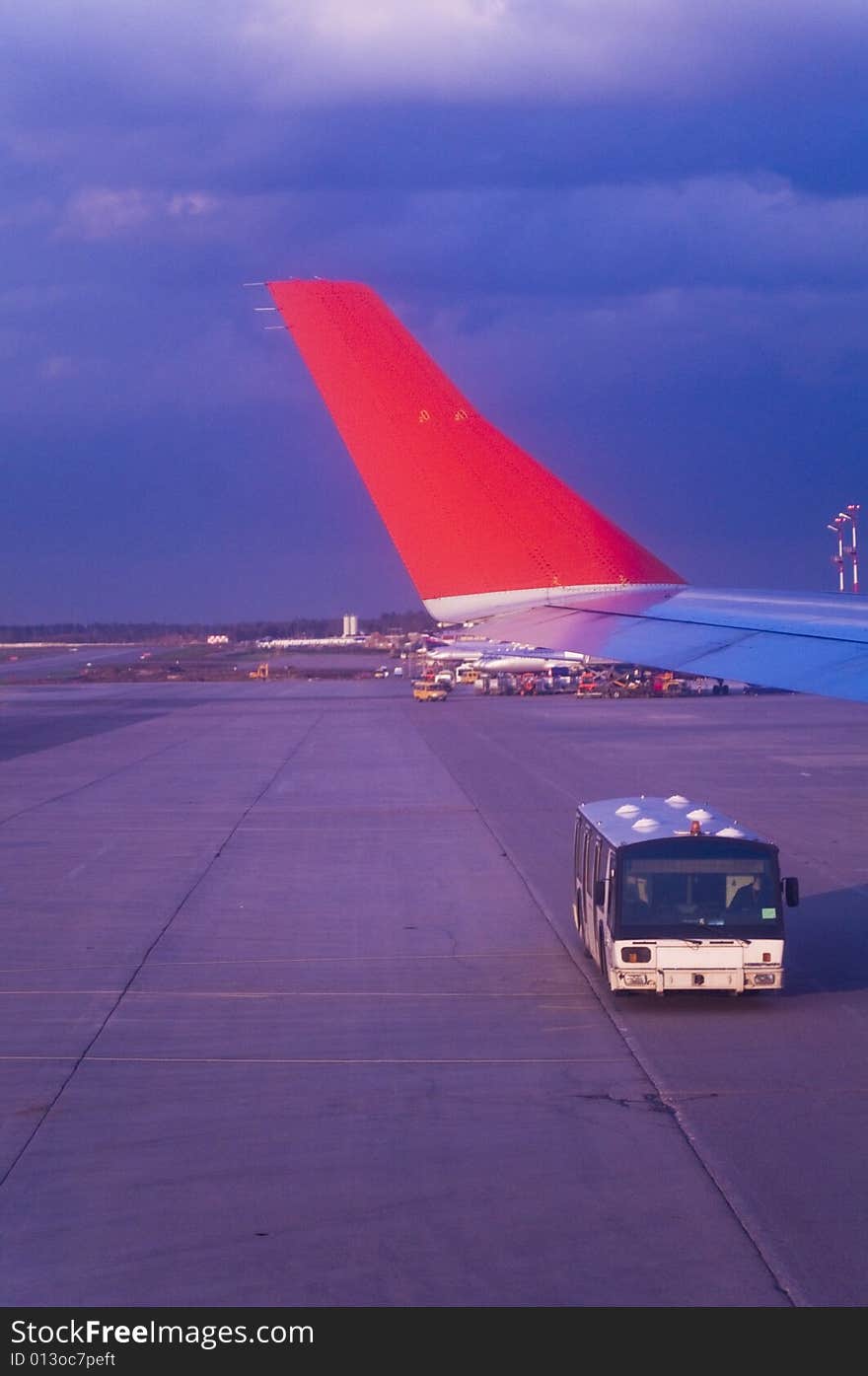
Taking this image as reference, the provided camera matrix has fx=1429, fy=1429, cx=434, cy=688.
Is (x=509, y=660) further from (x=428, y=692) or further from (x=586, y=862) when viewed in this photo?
(x=586, y=862)

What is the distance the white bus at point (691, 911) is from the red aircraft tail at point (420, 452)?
3788 mm

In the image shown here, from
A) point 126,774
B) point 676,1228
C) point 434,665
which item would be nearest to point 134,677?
point 434,665

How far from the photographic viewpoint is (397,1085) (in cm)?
1133

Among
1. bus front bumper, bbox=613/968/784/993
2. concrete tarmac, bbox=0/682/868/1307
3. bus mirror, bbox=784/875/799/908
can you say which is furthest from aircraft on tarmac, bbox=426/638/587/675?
bus front bumper, bbox=613/968/784/993

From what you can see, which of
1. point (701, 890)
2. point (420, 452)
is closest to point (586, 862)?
point (701, 890)

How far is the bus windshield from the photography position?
45.1 feet

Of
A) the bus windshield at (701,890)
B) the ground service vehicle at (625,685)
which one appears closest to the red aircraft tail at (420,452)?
the bus windshield at (701,890)

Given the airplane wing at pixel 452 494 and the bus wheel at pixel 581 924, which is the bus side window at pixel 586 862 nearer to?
the bus wheel at pixel 581 924

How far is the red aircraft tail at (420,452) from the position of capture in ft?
36.4

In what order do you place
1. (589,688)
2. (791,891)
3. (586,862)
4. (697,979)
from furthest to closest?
(589,688) < (586,862) < (791,891) < (697,979)

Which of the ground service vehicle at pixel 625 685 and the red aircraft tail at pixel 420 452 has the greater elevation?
the red aircraft tail at pixel 420 452

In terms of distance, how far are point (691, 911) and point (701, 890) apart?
9.9 inches
